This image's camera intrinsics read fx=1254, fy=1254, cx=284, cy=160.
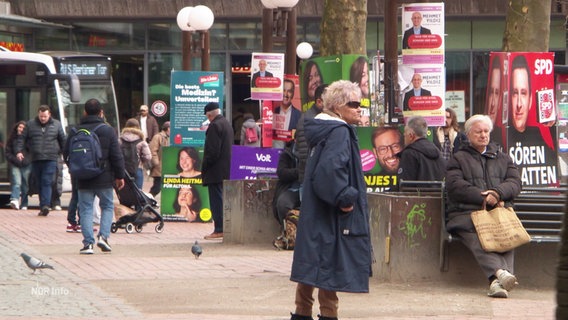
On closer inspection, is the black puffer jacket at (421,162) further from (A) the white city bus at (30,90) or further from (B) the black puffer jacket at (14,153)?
(A) the white city bus at (30,90)

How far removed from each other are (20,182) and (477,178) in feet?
43.9

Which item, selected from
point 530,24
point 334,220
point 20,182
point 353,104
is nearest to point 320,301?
point 334,220

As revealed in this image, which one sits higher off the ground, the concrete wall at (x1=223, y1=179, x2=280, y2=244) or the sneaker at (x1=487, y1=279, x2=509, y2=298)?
the concrete wall at (x1=223, y1=179, x2=280, y2=244)

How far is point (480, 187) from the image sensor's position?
33.3 feet

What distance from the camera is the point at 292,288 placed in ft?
34.9

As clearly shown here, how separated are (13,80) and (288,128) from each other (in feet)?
27.8

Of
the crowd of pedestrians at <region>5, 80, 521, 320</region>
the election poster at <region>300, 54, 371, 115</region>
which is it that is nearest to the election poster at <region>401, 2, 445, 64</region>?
the crowd of pedestrians at <region>5, 80, 521, 320</region>

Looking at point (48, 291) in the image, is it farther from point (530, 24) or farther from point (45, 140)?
point (45, 140)

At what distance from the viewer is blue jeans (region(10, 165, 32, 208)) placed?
2185 cm

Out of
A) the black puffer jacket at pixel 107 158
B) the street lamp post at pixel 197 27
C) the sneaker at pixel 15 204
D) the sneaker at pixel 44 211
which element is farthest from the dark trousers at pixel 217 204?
the street lamp post at pixel 197 27

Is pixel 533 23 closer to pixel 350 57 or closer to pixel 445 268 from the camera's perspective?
pixel 350 57

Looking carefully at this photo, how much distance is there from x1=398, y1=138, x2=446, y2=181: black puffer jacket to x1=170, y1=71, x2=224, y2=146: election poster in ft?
25.4

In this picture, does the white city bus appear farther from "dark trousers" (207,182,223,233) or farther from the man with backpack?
the man with backpack

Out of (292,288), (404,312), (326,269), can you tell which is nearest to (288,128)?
(292,288)
